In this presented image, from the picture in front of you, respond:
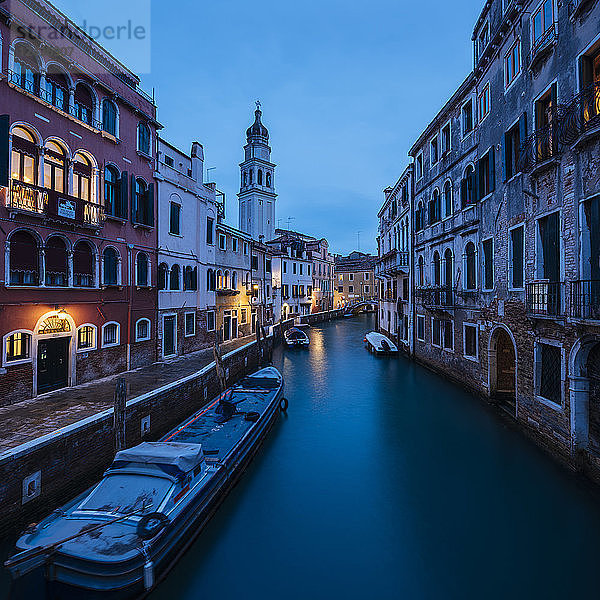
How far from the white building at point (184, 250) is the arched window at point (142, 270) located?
931 millimetres

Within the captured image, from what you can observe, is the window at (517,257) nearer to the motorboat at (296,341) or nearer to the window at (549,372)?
the window at (549,372)

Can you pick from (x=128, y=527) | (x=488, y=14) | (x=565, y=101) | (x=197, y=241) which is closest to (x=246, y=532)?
(x=128, y=527)

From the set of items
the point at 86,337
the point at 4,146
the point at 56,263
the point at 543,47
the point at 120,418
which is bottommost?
the point at 120,418

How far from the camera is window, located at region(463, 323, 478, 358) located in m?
15.6

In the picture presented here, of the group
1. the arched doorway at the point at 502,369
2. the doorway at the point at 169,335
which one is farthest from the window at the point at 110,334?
the arched doorway at the point at 502,369

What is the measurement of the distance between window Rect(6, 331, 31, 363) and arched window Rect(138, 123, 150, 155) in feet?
28.6

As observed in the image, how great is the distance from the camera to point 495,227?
13.6 metres

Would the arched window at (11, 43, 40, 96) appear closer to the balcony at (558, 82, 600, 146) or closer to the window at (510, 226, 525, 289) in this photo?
the balcony at (558, 82, 600, 146)

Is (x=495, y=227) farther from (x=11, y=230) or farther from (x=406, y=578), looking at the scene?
(x=11, y=230)

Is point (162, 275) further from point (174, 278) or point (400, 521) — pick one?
point (400, 521)

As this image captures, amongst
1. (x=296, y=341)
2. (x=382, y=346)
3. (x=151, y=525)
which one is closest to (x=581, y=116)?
(x=151, y=525)

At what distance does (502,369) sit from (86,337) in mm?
14981

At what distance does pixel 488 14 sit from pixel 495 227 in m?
8.50

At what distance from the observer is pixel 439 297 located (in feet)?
60.3
